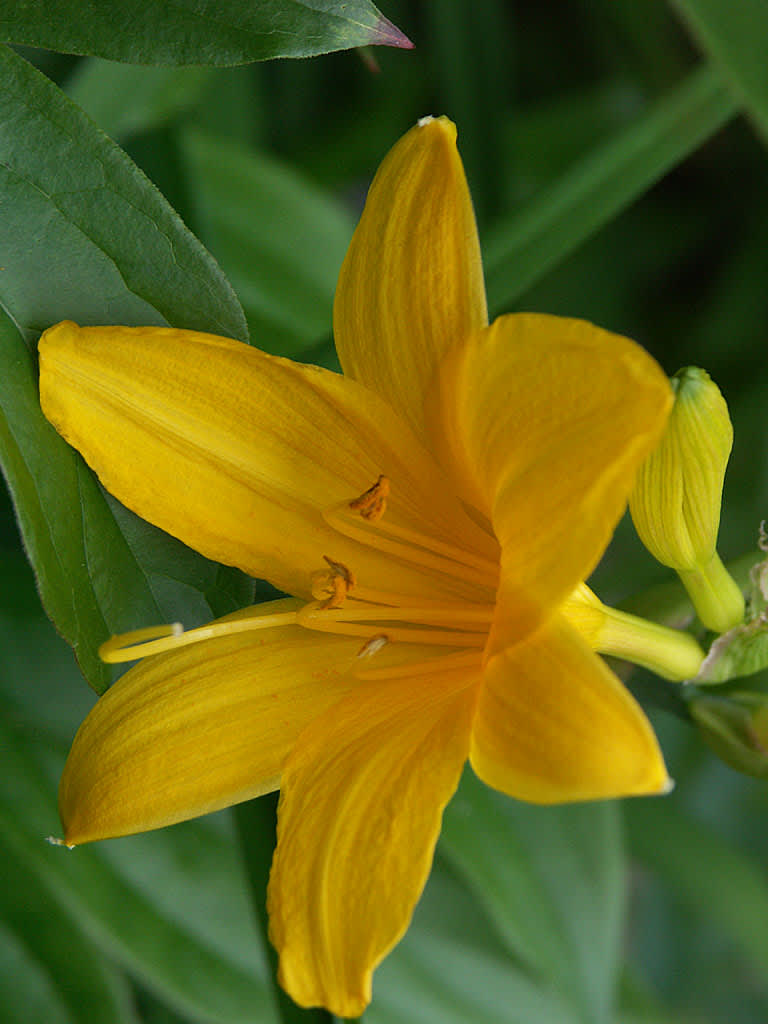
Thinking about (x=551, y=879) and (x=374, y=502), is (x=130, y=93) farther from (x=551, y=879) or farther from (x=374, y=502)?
(x=551, y=879)

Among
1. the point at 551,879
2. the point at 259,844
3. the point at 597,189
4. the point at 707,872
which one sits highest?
the point at 597,189

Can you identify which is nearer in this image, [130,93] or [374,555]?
[374,555]

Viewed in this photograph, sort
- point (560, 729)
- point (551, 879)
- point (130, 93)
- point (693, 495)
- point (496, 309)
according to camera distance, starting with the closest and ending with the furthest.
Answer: point (560, 729) < point (693, 495) < point (496, 309) < point (551, 879) < point (130, 93)

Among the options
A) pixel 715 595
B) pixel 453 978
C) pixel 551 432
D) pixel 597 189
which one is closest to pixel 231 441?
pixel 551 432

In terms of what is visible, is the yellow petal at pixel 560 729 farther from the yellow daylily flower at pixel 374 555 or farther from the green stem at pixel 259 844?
the green stem at pixel 259 844

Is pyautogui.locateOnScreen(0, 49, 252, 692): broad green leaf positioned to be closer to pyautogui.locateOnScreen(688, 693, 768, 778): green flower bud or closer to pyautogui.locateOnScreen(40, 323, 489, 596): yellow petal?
pyautogui.locateOnScreen(40, 323, 489, 596): yellow petal

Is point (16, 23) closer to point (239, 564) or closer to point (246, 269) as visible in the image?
point (239, 564)

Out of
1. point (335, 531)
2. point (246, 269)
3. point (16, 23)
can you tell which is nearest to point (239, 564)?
point (335, 531)

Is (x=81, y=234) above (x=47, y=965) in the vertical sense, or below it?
above

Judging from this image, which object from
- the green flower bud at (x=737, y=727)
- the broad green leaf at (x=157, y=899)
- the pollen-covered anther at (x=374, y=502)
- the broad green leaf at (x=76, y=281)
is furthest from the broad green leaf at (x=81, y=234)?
the broad green leaf at (x=157, y=899)
